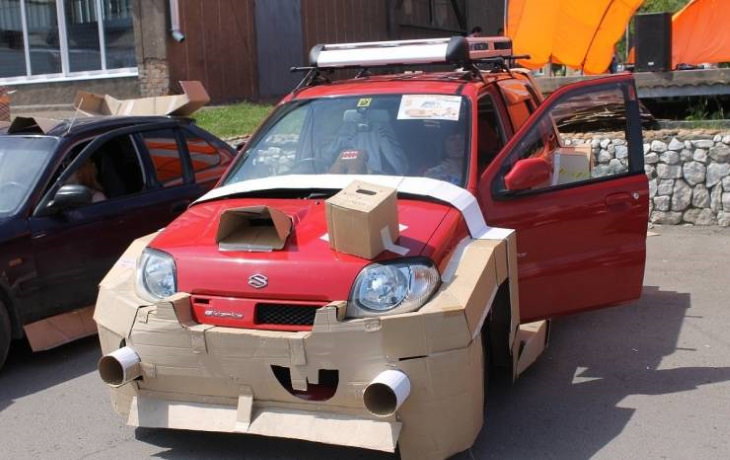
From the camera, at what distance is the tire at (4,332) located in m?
6.10

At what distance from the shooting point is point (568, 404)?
17.5ft

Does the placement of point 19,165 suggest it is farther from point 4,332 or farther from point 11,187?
point 4,332

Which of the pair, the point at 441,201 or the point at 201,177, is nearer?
the point at 441,201

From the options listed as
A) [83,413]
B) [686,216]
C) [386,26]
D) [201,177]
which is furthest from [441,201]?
[386,26]

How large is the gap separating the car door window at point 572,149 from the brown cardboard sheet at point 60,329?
10.8 feet

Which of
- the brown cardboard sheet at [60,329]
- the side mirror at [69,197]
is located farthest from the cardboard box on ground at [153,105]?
the brown cardboard sheet at [60,329]

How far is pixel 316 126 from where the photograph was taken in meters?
5.85

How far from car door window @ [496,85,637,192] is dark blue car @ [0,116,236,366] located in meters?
2.99

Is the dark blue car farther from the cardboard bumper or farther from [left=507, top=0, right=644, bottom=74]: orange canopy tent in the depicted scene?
[left=507, top=0, right=644, bottom=74]: orange canopy tent

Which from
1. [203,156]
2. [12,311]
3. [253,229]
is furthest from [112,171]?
[253,229]

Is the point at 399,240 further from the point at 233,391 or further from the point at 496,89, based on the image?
→ the point at 496,89

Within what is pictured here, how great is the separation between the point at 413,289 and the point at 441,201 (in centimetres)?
79

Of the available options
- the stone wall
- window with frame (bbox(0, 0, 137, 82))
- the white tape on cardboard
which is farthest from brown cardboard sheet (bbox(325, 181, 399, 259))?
window with frame (bbox(0, 0, 137, 82))

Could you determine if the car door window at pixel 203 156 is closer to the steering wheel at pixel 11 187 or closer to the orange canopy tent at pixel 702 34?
the steering wheel at pixel 11 187
